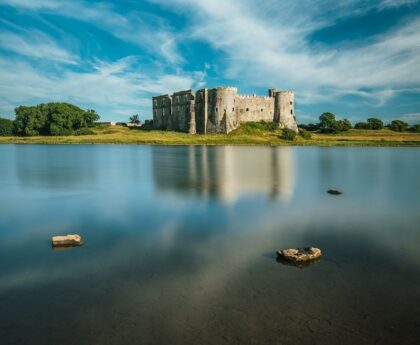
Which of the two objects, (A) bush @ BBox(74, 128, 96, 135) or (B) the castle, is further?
(A) bush @ BBox(74, 128, 96, 135)

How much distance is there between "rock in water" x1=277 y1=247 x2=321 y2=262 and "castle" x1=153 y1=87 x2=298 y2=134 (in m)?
62.2

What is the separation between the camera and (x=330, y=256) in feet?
27.7

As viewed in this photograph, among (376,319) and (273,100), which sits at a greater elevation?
(273,100)

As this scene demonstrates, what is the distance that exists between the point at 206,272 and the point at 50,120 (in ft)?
269

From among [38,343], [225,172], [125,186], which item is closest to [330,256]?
[38,343]

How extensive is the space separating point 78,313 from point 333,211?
1023cm

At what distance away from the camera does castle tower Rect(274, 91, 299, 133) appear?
73500 millimetres

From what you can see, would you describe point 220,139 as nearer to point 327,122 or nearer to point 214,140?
point 214,140

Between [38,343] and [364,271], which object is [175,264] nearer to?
[38,343]

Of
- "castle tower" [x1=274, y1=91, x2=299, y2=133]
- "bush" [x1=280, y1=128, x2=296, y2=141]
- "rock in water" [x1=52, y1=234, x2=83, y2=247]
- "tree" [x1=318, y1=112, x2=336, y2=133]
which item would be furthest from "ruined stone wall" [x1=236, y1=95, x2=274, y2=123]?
"rock in water" [x1=52, y1=234, x2=83, y2=247]

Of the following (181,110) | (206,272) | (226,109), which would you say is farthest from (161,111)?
(206,272)

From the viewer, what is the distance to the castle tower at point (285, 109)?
241 feet

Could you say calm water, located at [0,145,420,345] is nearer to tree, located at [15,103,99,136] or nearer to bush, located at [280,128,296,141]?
bush, located at [280,128,296,141]

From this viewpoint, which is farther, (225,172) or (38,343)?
(225,172)
